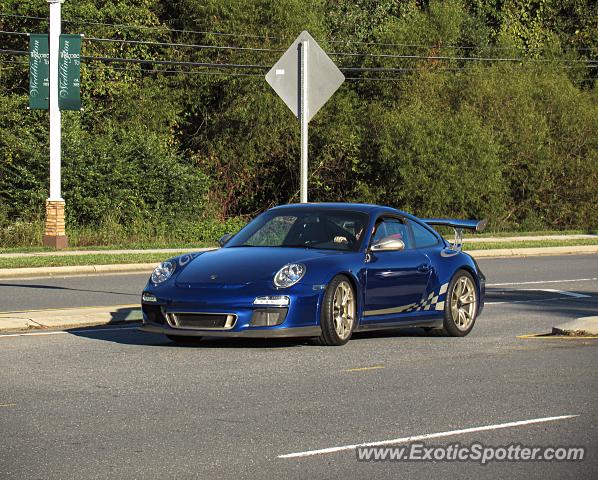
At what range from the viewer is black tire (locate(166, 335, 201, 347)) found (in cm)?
1280

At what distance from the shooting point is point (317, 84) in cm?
1720

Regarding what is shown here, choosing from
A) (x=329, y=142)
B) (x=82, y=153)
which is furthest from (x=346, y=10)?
(x=82, y=153)

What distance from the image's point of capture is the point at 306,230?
44.1ft

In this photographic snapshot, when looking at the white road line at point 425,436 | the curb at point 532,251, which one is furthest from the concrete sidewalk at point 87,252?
the white road line at point 425,436

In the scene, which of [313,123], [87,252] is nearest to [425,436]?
[87,252]

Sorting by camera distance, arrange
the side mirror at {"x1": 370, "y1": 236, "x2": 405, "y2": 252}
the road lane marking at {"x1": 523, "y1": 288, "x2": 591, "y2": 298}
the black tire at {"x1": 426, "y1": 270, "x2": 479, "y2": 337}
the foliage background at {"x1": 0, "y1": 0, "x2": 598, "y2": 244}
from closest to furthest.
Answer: the side mirror at {"x1": 370, "y1": 236, "x2": 405, "y2": 252}, the black tire at {"x1": 426, "y1": 270, "x2": 479, "y2": 337}, the road lane marking at {"x1": 523, "y1": 288, "x2": 591, "y2": 298}, the foliage background at {"x1": 0, "y1": 0, "x2": 598, "y2": 244}

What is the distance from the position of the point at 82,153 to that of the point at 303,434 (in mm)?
29907

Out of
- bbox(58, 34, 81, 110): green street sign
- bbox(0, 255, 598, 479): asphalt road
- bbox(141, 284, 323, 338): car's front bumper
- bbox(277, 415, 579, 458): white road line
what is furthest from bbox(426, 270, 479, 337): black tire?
bbox(58, 34, 81, 110): green street sign

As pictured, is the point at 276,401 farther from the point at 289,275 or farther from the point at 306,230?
the point at 306,230

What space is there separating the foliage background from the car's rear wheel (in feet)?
81.3

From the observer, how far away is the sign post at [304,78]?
17.1 metres

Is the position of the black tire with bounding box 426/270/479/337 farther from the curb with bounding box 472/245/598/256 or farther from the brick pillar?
the brick pillar

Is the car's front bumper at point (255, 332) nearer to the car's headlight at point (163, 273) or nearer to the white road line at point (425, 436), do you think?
the car's headlight at point (163, 273)

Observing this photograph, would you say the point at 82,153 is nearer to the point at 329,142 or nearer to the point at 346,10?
the point at 329,142
